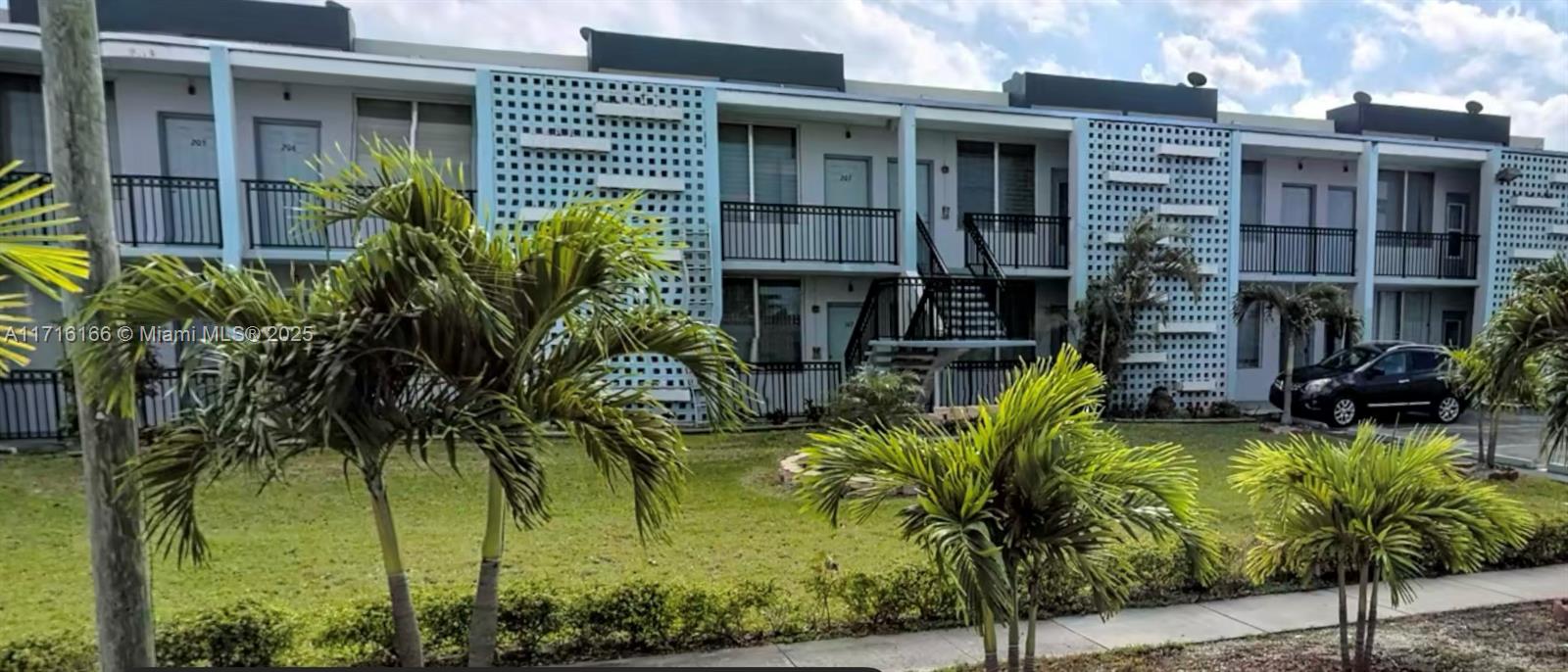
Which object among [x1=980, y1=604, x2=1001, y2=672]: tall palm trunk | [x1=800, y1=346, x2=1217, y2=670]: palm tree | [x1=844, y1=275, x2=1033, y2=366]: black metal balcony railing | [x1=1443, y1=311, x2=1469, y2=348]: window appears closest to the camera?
[x1=980, y1=604, x2=1001, y2=672]: tall palm trunk

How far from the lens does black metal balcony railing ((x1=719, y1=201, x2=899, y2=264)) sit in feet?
43.5

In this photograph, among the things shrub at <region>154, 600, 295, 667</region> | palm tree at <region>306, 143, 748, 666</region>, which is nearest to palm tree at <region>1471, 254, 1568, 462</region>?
palm tree at <region>306, 143, 748, 666</region>

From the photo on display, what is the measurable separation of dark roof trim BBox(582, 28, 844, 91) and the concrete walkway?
1169cm

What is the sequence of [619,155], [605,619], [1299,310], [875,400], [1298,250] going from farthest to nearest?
[1298,250] < [1299,310] < [619,155] < [875,400] < [605,619]

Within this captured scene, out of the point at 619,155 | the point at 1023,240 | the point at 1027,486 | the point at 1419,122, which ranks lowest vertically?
the point at 1027,486

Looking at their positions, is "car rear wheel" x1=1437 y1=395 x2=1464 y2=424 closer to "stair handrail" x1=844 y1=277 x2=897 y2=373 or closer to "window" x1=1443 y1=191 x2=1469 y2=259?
"window" x1=1443 y1=191 x2=1469 y2=259

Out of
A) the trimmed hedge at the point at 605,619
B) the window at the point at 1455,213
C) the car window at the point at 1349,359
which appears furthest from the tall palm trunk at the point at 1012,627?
the window at the point at 1455,213

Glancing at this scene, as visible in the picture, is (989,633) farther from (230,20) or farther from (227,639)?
(230,20)

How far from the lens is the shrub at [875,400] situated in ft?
31.0

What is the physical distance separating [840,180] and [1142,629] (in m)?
10.8

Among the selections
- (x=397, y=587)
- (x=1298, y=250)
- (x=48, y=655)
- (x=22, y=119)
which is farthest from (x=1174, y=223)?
(x=22, y=119)

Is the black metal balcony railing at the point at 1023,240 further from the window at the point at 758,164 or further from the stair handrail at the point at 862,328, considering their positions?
the window at the point at 758,164

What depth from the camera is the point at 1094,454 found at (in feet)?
10.8

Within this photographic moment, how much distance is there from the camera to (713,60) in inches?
556
